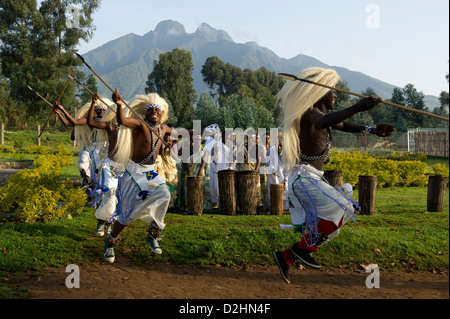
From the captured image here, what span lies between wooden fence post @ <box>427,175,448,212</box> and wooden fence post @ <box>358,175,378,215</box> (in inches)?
56.9

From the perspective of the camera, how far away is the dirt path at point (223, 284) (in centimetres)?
433

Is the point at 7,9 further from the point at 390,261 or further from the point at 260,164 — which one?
the point at 390,261

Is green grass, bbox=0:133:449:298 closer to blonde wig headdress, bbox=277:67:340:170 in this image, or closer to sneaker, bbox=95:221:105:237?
sneaker, bbox=95:221:105:237

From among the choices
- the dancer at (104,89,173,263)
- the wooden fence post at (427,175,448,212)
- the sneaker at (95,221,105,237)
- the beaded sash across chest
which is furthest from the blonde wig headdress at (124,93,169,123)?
the wooden fence post at (427,175,448,212)

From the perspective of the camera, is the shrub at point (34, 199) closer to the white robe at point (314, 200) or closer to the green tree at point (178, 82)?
the white robe at point (314, 200)

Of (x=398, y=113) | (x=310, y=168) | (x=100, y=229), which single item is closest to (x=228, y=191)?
(x=100, y=229)

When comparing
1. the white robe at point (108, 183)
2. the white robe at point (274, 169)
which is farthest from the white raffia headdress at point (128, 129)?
the white robe at point (274, 169)

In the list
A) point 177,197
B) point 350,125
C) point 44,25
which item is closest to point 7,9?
point 44,25

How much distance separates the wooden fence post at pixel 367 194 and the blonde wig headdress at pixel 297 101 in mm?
4336

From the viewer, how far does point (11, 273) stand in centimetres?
486

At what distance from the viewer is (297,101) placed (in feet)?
15.7

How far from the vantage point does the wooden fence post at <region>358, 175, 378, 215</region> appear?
8.67 metres

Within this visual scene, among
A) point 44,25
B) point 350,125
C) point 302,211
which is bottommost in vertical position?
point 302,211
